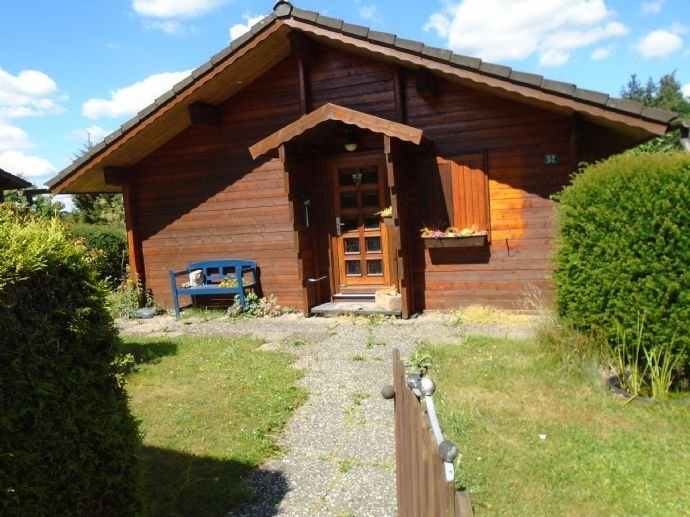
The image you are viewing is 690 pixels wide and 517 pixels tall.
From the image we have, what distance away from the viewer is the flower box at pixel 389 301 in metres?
8.21

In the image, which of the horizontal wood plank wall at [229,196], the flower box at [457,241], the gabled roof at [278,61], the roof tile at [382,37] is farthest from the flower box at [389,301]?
the roof tile at [382,37]

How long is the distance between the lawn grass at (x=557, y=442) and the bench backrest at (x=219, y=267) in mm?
4989

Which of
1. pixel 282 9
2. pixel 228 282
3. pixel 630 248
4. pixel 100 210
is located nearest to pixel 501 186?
pixel 630 248

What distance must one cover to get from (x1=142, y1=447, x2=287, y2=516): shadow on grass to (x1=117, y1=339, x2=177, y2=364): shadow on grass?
288 centimetres

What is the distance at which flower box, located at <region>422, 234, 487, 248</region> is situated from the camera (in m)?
7.94

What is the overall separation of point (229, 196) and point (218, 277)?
1490 mm

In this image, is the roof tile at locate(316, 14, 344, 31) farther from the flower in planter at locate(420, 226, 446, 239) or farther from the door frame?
the flower in planter at locate(420, 226, 446, 239)

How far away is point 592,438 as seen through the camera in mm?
3879

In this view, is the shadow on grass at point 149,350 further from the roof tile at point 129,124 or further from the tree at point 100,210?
the tree at point 100,210

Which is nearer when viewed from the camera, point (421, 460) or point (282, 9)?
point (421, 460)

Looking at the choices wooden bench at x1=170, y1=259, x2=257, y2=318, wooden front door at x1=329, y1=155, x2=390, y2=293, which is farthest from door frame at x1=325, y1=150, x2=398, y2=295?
wooden bench at x1=170, y1=259, x2=257, y2=318

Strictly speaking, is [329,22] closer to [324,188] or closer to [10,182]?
[324,188]

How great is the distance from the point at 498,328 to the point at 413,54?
3.95m

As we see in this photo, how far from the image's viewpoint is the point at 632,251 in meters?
4.60
